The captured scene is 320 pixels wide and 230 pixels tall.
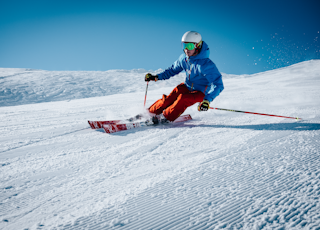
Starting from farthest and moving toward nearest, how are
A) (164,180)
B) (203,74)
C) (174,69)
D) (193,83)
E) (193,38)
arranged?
(174,69) → (193,83) → (203,74) → (193,38) → (164,180)

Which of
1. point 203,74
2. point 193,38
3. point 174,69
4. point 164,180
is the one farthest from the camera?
point 174,69

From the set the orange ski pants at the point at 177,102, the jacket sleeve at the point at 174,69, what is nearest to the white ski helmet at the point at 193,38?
the jacket sleeve at the point at 174,69

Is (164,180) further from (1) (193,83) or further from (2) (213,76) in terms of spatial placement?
(1) (193,83)

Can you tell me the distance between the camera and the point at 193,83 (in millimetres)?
3340

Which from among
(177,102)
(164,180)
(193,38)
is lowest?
(164,180)

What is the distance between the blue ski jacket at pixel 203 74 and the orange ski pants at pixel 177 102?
16cm

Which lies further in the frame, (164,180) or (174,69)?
(174,69)

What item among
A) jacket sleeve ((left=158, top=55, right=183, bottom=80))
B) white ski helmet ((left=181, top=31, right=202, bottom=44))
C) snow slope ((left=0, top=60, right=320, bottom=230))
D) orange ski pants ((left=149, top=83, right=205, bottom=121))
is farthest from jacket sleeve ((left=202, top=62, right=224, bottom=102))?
snow slope ((left=0, top=60, right=320, bottom=230))

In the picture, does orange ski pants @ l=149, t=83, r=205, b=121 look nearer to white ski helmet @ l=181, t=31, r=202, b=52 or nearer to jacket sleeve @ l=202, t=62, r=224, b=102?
jacket sleeve @ l=202, t=62, r=224, b=102

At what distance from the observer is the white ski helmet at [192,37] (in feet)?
9.74

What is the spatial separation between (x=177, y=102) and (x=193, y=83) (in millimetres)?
548

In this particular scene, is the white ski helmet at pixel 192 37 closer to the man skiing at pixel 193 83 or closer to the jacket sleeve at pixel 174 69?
the man skiing at pixel 193 83

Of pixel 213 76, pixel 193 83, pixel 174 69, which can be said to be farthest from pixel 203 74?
pixel 174 69

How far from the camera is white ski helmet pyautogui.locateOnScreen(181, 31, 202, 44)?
2969mm
